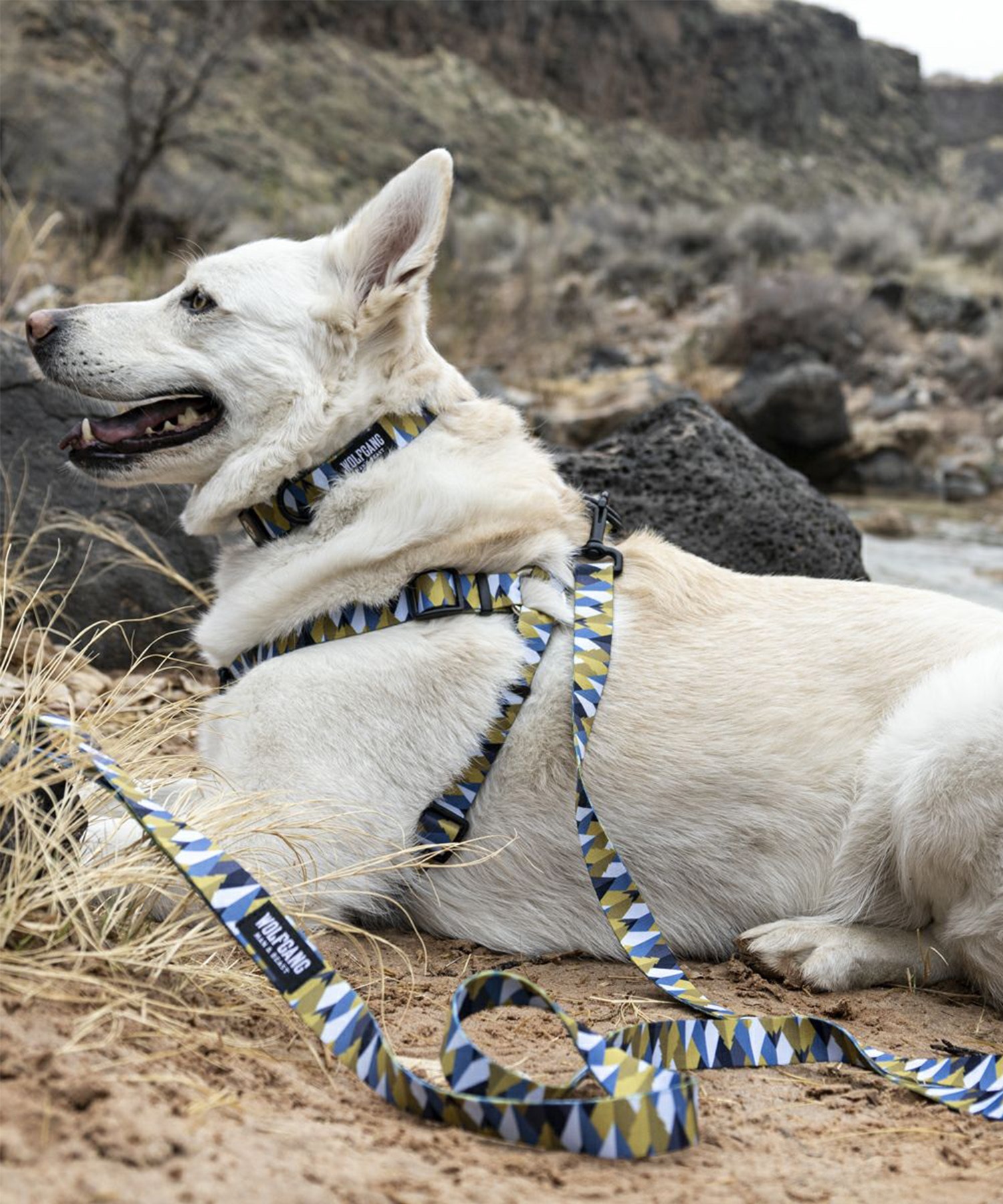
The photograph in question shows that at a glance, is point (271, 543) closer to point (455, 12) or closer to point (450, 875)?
point (450, 875)

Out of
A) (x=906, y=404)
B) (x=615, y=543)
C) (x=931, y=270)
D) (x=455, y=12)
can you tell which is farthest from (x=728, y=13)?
(x=615, y=543)

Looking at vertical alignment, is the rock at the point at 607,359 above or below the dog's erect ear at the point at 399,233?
below

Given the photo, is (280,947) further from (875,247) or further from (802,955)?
(875,247)

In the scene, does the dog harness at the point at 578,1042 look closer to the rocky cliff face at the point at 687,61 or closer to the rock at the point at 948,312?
the rock at the point at 948,312

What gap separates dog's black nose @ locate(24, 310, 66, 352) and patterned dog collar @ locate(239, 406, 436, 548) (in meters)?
0.79

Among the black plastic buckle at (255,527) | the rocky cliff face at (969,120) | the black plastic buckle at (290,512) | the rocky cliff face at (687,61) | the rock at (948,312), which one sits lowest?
the black plastic buckle at (255,527)

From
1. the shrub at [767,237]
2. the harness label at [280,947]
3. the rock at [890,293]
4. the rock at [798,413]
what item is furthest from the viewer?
the shrub at [767,237]

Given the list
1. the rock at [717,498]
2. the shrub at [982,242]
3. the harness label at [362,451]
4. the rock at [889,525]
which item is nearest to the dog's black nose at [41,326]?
the harness label at [362,451]

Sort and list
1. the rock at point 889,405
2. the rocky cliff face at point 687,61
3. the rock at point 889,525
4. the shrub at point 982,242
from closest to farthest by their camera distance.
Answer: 1. the rock at point 889,525
2. the rock at point 889,405
3. the shrub at point 982,242
4. the rocky cliff face at point 687,61

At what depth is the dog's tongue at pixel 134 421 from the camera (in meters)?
3.48

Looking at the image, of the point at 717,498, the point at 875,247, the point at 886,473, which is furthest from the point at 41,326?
the point at 875,247

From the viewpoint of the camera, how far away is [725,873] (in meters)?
2.99

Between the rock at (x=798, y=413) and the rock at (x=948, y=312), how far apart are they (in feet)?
32.2

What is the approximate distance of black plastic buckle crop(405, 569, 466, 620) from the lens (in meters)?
3.15
